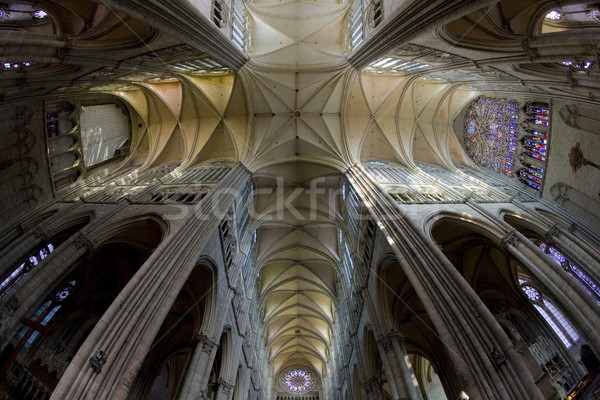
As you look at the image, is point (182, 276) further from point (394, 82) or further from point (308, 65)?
point (394, 82)

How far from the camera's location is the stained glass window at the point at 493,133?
17703 millimetres

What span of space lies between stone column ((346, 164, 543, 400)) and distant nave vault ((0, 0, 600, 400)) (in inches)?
2.0

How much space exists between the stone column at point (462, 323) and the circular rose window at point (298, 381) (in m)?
25.6

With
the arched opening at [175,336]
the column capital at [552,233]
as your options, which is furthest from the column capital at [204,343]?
the column capital at [552,233]

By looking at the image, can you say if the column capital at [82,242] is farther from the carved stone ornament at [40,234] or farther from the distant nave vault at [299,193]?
the carved stone ornament at [40,234]

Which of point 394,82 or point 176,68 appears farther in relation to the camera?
point 394,82

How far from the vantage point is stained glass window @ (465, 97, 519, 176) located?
17703 millimetres

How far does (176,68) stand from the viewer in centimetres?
1525

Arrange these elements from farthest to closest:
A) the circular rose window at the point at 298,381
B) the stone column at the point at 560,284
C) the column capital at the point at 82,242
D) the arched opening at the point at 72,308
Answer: the circular rose window at the point at 298,381 → the column capital at the point at 82,242 → the arched opening at the point at 72,308 → the stone column at the point at 560,284

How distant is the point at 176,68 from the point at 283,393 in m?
29.1

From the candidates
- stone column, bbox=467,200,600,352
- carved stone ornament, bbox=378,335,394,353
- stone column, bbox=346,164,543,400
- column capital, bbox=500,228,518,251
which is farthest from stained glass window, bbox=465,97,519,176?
carved stone ornament, bbox=378,335,394,353

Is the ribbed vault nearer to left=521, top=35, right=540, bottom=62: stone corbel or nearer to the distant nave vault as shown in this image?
the distant nave vault

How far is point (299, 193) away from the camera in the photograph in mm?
23547

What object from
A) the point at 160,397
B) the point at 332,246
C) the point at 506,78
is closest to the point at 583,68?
the point at 506,78
